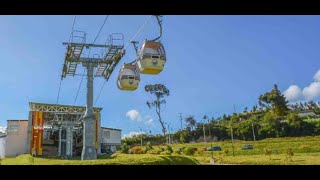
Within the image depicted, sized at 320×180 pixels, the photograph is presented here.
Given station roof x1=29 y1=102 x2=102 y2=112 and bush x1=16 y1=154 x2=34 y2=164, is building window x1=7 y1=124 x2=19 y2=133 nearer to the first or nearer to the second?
station roof x1=29 y1=102 x2=102 y2=112

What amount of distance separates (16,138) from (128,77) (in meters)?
13.3

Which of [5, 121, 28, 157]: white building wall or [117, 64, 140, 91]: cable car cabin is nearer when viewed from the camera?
[117, 64, 140, 91]: cable car cabin

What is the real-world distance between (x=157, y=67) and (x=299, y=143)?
686 inches

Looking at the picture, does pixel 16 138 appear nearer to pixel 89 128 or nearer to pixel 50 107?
pixel 50 107

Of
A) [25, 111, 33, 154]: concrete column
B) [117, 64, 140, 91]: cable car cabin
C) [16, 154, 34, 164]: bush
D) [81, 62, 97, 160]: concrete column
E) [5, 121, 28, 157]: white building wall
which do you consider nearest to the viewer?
[117, 64, 140, 91]: cable car cabin

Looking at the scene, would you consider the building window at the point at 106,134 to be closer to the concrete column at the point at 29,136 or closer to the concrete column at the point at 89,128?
the concrete column at the point at 29,136

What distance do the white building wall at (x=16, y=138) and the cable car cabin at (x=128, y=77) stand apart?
1242 cm

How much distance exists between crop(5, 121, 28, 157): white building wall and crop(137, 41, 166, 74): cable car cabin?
14.2 meters

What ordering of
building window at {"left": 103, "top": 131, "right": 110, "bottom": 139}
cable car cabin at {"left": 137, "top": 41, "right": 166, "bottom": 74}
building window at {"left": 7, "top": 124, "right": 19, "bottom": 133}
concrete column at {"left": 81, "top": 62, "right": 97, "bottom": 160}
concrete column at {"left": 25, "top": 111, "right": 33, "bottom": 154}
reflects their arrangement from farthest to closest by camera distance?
1. building window at {"left": 103, "top": 131, "right": 110, "bottom": 139}
2. building window at {"left": 7, "top": 124, "right": 19, "bottom": 133}
3. concrete column at {"left": 25, "top": 111, "right": 33, "bottom": 154}
4. concrete column at {"left": 81, "top": 62, "right": 97, "bottom": 160}
5. cable car cabin at {"left": 137, "top": 41, "right": 166, "bottom": 74}

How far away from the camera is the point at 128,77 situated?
9547 millimetres

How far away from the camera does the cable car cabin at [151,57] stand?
7.89 m

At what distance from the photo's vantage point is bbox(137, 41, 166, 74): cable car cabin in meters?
7.89

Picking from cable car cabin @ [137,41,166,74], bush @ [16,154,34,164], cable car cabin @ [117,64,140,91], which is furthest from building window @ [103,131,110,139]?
cable car cabin @ [137,41,166,74]
